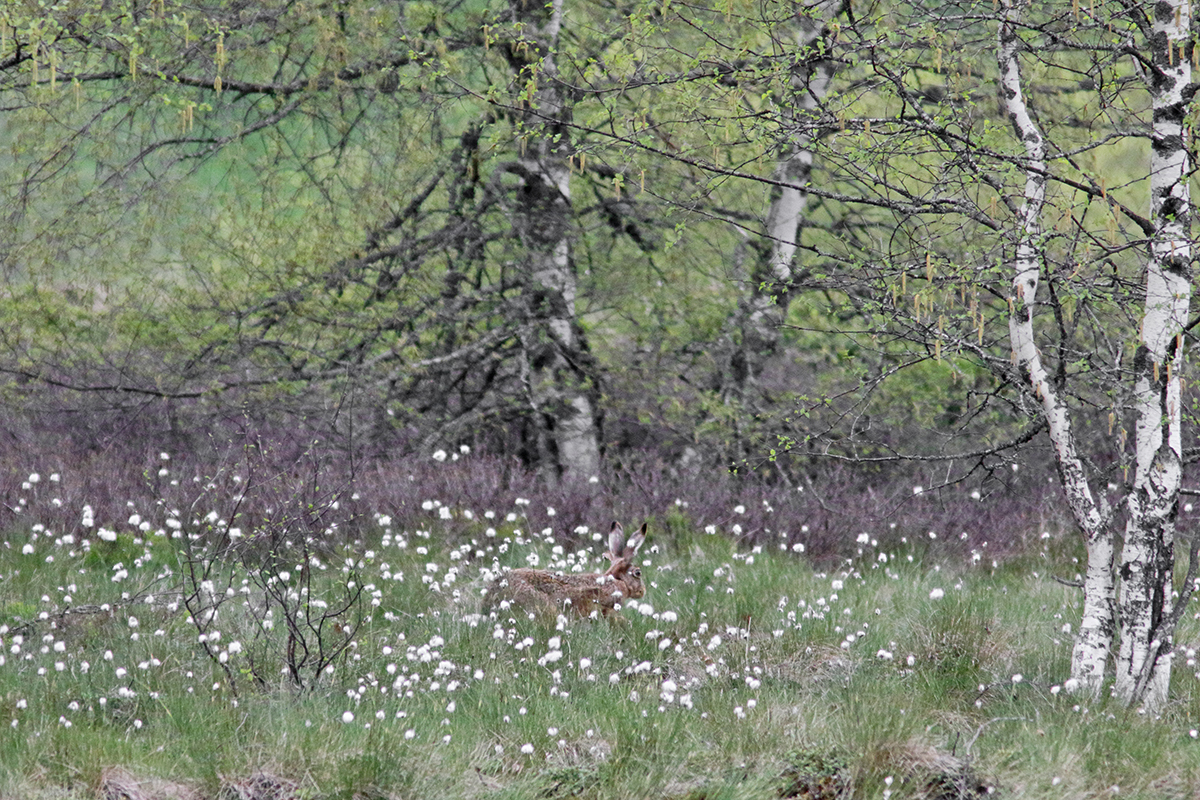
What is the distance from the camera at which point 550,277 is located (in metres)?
10.9

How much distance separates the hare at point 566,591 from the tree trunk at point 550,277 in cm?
340

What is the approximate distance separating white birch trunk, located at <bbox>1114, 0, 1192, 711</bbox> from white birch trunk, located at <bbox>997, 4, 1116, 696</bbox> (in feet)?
0.71

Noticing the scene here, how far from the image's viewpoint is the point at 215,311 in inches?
410

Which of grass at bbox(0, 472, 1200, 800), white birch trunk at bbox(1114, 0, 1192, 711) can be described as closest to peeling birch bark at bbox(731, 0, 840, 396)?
grass at bbox(0, 472, 1200, 800)

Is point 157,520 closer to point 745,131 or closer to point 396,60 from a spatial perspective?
point 396,60

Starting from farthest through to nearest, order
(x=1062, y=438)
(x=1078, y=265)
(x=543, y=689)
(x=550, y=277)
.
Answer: (x=550, y=277) < (x=543, y=689) < (x=1062, y=438) < (x=1078, y=265)

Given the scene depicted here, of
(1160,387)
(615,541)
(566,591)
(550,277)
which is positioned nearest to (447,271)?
(550,277)

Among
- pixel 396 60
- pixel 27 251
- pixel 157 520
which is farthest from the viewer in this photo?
pixel 396 60

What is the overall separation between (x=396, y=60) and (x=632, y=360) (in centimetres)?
369

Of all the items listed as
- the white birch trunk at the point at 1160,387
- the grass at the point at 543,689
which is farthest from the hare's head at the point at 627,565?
the white birch trunk at the point at 1160,387

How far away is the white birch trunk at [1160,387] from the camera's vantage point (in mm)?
5664

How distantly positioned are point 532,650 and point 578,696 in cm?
82

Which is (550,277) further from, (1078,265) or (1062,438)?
(1078,265)

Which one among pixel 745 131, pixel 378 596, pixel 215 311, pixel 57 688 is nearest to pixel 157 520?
pixel 215 311
